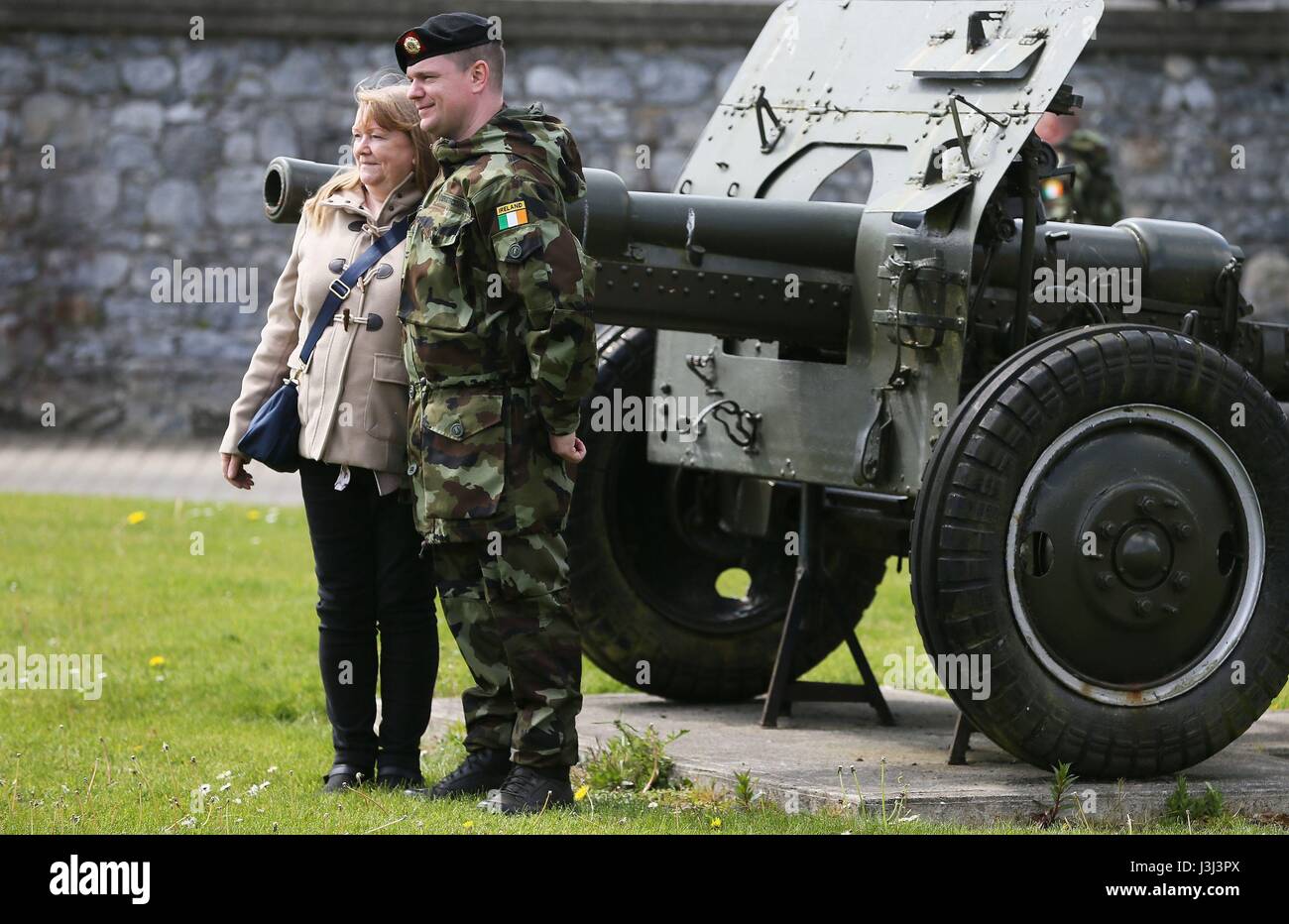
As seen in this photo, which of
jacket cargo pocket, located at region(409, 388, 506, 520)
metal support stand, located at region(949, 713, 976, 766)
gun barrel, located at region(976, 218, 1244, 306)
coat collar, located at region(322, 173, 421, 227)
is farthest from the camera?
gun barrel, located at region(976, 218, 1244, 306)

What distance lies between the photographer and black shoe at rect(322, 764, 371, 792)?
547 centimetres

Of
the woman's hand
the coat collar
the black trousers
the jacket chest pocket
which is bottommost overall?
the black trousers

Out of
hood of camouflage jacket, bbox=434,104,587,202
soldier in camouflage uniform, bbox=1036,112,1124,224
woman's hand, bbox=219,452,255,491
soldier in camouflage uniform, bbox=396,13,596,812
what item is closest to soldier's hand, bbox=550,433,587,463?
soldier in camouflage uniform, bbox=396,13,596,812

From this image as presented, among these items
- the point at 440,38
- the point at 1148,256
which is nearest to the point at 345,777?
the point at 440,38

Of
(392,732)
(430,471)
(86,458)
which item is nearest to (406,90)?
(430,471)

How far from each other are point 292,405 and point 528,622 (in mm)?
810

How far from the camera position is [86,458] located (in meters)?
13.4

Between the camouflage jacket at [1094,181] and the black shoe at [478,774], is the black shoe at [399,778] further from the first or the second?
the camouflage jacket at [1094,181]

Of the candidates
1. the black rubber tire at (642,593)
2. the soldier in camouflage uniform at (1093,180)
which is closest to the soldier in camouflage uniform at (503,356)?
the black rubber tire at (642,593)

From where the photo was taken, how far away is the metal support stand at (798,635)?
627cm

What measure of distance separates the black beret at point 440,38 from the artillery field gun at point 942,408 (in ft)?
2.09

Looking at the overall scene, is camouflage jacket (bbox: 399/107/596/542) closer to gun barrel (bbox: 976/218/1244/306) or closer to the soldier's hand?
the soldier's hand

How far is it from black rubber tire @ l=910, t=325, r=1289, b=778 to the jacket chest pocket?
1222 millimetres
